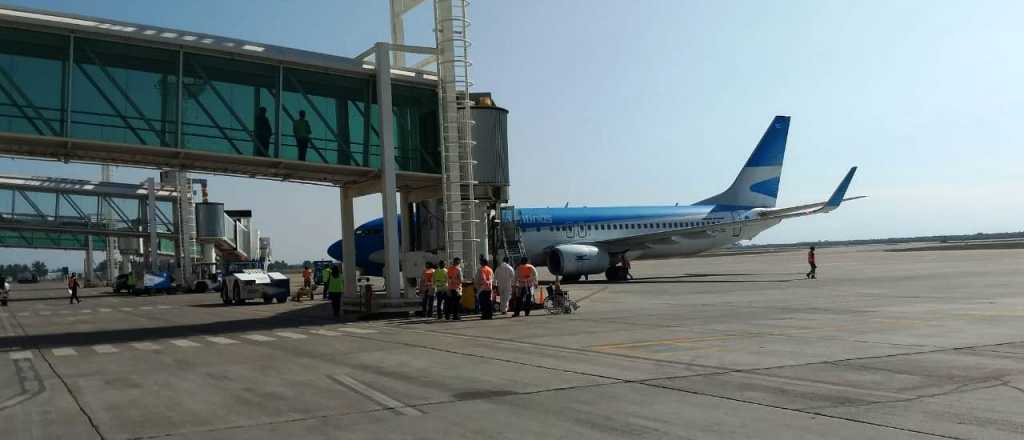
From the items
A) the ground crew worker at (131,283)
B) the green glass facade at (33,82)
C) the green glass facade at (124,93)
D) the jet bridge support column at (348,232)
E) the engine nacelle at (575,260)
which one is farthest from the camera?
the ground crew worker at (131,283)

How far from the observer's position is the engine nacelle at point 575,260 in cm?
3578

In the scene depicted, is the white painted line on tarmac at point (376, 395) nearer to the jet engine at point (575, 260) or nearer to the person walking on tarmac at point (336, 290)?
the person walking on tarmac at point (336, 290)

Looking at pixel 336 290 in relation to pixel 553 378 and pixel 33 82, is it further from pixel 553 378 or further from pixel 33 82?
pixel 553 378

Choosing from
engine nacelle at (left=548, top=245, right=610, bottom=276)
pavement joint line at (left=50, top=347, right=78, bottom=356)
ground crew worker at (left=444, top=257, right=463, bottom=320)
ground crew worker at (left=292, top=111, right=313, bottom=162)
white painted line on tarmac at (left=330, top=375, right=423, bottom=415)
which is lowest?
white painted line on tarmac at (left=330, top=375, right=423, bottom=415)

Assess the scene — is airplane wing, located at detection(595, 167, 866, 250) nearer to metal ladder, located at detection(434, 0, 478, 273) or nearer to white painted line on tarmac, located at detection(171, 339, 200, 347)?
metal ladder, located at detection(434, 0, 478, 273)

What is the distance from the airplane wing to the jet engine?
6.26ft

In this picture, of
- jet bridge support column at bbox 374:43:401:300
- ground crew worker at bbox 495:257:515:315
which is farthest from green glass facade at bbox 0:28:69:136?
ground crew worker at bbox 495:257:515:315

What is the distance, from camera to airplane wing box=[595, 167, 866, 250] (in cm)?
3884

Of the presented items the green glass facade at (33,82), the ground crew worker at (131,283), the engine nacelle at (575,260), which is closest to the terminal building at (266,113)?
the green glass facade at (33,82)

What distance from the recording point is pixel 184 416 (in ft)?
27.0

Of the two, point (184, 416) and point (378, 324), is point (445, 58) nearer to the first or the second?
point (378, 324)

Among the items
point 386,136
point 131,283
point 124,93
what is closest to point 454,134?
point 386,136

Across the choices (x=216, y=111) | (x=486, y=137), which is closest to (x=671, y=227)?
(x=486, y=137)

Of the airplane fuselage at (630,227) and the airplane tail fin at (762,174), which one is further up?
the airplane tail fin at (762,174)
